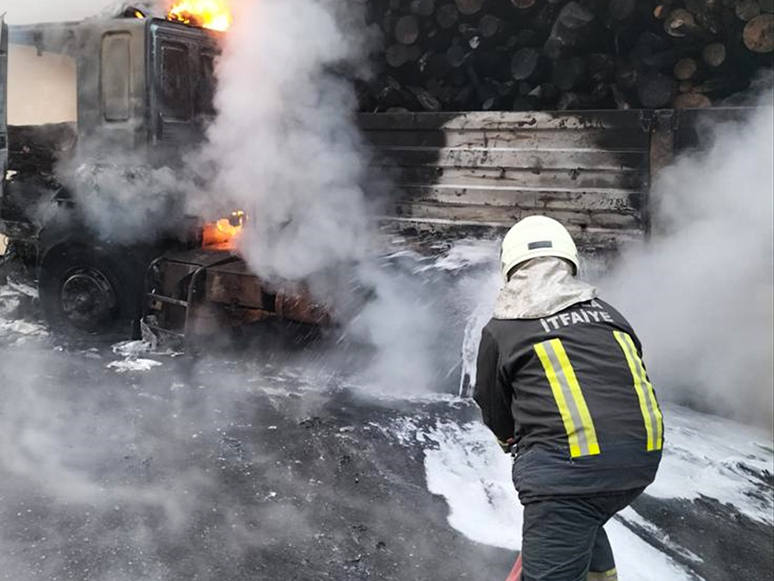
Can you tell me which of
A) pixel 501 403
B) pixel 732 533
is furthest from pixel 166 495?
pixel 732 533

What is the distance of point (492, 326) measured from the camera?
2311 millimetres

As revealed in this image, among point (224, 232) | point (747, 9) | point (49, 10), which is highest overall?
point (49, 10)

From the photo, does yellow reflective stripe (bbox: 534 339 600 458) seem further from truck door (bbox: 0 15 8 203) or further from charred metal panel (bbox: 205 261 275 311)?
truck door (bbox: 0 15 8 203)

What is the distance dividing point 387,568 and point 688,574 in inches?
57.2

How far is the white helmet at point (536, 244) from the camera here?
2299 millimetres

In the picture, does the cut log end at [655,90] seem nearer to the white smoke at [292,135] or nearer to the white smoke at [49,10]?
the white smoke at [292,135]

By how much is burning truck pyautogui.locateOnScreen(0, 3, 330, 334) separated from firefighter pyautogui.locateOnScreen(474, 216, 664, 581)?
11.6ft

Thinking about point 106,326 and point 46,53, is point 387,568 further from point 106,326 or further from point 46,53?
point 46,53

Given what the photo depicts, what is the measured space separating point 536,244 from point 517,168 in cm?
323

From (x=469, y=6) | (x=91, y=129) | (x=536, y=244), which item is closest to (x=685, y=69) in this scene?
(x=469, y=6)

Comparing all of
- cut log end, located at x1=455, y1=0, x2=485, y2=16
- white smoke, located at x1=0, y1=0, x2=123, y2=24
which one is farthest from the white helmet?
white smoke, located at x1=0, y1=0, x2=123, y2=24

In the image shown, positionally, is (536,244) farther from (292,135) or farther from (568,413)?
(292,135)

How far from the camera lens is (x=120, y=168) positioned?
19.5 feet

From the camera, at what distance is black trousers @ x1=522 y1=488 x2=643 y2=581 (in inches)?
82.1
